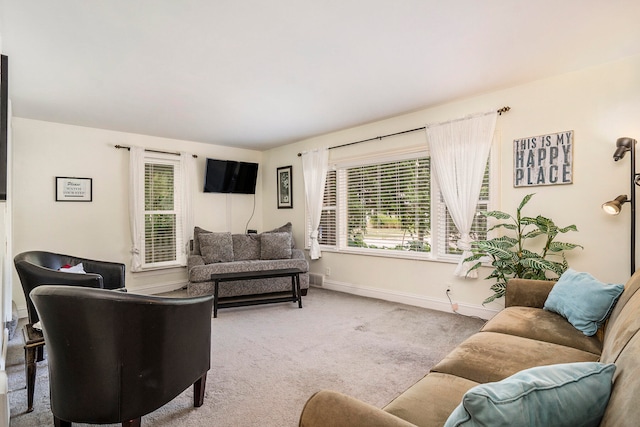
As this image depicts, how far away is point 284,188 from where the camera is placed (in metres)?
5.95

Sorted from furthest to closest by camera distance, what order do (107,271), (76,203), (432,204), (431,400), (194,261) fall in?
(194,261)
(76,203)
(432,204)
(107,271)
(431,400)

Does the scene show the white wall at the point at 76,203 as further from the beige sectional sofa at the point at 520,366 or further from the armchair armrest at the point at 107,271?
the beige sectional sofa at the point at 520,366

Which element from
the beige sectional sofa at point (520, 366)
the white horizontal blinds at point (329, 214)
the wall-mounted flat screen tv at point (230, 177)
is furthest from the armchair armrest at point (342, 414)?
the wall-mounted flat screen tv at point (230, 177)

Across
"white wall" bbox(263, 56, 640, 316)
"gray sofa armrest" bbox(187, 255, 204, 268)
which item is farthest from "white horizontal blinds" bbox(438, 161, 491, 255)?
"gray sofa armrest" bbox(187, 255, 204, 268)

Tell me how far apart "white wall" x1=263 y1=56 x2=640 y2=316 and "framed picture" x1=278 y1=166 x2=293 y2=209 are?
2.40 metres

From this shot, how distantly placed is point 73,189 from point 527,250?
5.41m

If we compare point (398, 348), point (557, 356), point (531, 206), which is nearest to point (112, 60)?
point (398, 348)

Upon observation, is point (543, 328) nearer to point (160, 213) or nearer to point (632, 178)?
point (632, 178)

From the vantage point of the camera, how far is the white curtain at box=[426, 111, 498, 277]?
11.7 feet

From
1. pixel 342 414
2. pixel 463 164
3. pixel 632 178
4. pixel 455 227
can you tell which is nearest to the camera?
pixel 342 414

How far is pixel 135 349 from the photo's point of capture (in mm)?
1585

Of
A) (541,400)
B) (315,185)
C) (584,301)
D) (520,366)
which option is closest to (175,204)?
(315,185)

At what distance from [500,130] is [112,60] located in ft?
11.9

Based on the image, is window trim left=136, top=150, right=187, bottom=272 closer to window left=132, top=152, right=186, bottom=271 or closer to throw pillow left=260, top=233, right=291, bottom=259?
window left=132, top=152, right=186, bottom=271
